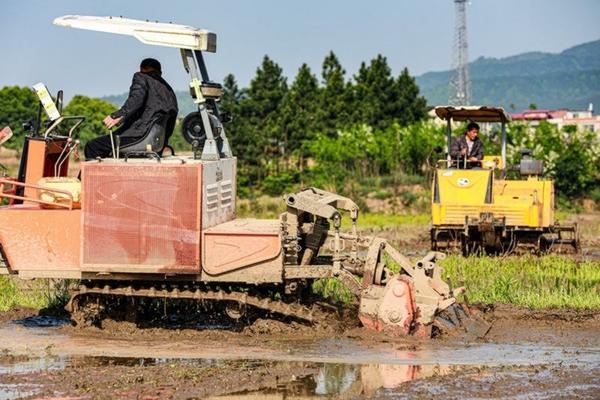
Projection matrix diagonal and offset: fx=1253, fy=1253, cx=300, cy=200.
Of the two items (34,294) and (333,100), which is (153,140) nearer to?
(34,294)

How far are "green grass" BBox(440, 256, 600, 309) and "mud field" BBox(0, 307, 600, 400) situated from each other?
748mm

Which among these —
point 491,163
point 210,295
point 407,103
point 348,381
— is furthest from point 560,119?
point 348,381

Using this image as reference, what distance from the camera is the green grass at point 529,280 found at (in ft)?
50.3

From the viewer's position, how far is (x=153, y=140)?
1348cm

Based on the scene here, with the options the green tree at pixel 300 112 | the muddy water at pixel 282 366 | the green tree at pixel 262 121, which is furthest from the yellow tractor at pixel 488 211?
the green tree at pixel 300 112

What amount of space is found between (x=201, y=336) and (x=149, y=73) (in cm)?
293

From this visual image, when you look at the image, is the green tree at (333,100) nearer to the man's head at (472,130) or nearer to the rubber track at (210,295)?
the man's head at (472,130)

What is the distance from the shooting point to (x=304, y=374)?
37.3ft

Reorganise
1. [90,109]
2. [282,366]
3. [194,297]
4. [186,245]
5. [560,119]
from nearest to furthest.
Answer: [282,366]
[186,245]
[194,297]
[90,109]
[560,119]

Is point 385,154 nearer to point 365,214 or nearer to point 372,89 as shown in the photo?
point 365,214

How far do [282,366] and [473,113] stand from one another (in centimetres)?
1132

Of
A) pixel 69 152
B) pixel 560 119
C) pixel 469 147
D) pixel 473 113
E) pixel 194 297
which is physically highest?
pixel 560 119

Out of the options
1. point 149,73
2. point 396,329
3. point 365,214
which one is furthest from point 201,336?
→ point 365,214

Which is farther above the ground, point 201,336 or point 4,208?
point 4,208
